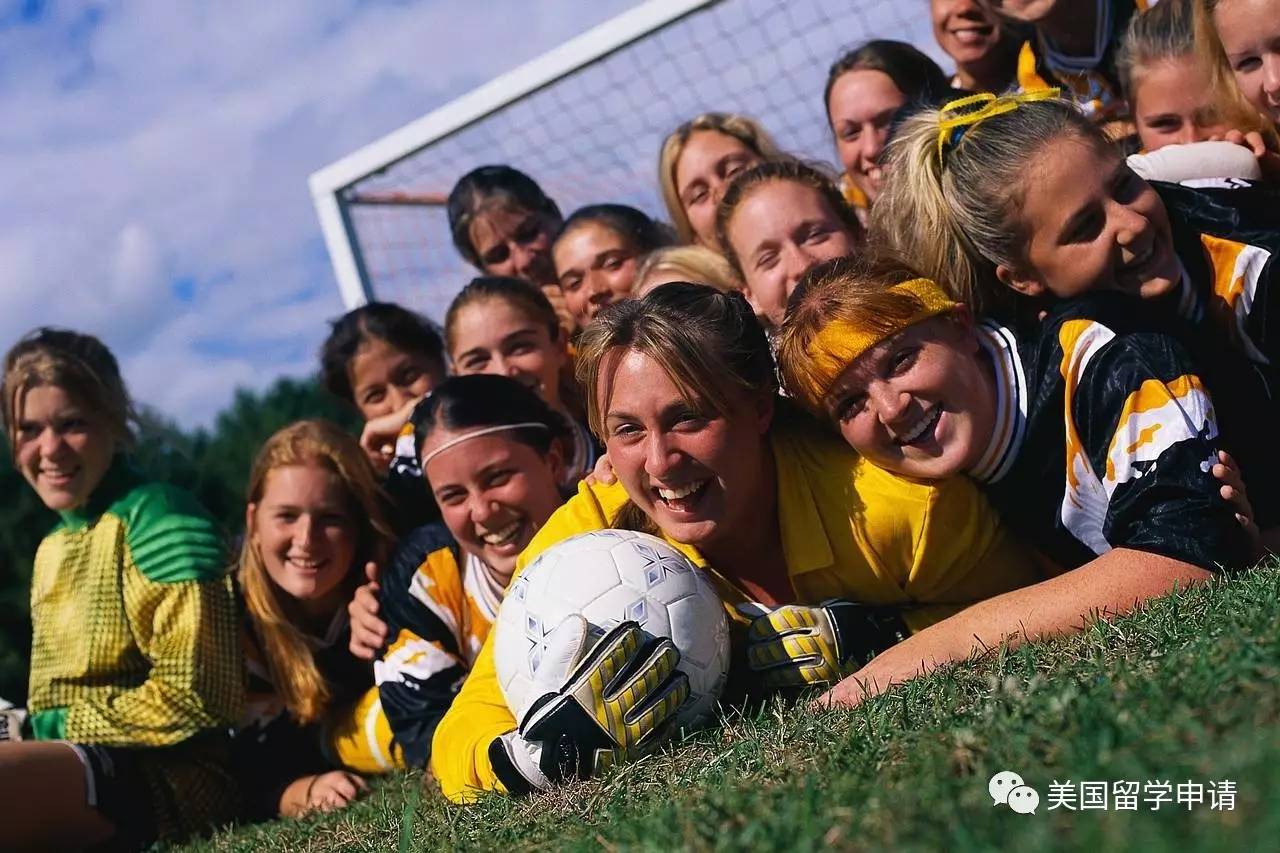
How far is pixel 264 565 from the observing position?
5008 mm

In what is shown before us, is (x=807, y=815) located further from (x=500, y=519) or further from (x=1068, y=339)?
(x=500, y=519)

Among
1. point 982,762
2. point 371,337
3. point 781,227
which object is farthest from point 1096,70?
point 982,762

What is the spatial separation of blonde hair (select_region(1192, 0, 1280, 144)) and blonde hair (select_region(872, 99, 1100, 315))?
2.55ft

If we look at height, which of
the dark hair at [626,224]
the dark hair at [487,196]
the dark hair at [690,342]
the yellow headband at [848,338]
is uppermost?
the dark hair at [487,196]

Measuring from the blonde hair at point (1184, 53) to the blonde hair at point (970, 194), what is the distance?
80 centimetres

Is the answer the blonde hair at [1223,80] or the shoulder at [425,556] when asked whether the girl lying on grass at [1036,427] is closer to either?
the blonde hair at [1223,80]

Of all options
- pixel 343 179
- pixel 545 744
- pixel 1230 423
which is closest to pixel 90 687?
pixel 545 744

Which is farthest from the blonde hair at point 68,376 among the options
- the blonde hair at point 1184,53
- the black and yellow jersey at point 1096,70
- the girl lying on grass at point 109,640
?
the blonde hair at point 1184,53

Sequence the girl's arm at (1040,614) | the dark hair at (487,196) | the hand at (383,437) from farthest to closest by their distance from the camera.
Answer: the dark hair at (487,196) < the hand at (383,437) < the girl's arm at (1040,614)

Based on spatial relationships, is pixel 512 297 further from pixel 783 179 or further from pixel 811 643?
pixel 811 643

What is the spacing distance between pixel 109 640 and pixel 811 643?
9.59 feet

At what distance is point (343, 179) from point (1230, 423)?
22.6 ft

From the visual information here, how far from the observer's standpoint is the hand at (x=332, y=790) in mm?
4461

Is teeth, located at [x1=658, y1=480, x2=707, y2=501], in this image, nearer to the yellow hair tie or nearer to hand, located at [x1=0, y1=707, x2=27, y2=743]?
the yellow hair tie
